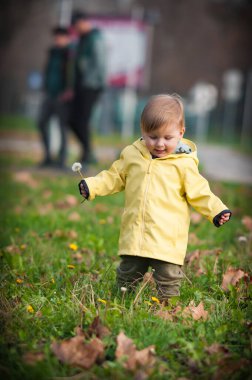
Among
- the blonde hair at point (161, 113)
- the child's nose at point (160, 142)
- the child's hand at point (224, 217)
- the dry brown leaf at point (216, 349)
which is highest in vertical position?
the blonde hair at point (161, 113)

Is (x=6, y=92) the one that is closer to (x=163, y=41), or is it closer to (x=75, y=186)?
(x=163, y=41)

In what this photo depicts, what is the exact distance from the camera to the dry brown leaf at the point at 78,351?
2.69 m

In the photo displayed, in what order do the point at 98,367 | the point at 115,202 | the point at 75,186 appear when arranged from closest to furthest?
the point at 98,367 → the point at 115,202 → the point at 75,186

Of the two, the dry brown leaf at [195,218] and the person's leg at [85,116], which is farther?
the person's leg at [85,116]

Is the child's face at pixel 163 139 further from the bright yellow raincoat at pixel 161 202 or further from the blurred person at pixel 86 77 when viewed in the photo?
the blurred person at pixel 86 77

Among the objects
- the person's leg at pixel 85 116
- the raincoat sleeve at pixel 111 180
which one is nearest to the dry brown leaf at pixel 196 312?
the raincoat sleeve at pixel 111 180

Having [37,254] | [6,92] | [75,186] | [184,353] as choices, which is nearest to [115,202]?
[75,186]

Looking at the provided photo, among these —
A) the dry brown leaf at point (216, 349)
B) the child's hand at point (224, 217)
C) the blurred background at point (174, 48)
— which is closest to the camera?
the dry brown leaf at point (216, 349)

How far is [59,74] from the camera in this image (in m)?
10.5

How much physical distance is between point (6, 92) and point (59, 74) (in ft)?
89.9

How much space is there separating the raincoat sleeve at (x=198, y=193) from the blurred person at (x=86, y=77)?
22.9 ft

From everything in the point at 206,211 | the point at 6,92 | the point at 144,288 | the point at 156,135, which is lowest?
the point at 6,92

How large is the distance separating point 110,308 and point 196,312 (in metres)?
0.43

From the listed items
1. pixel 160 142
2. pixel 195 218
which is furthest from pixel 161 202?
pixel 195 218
